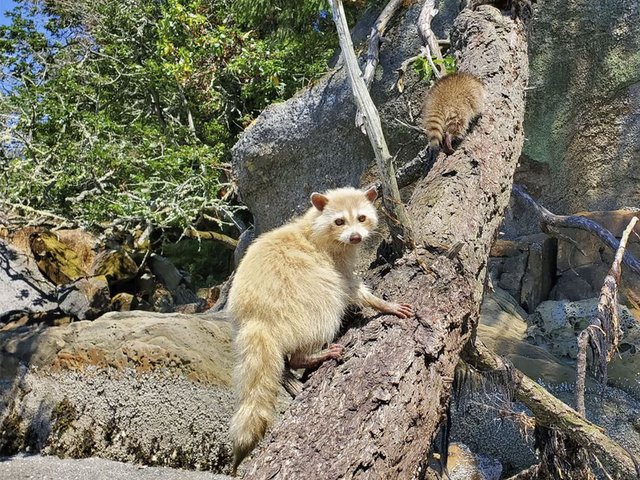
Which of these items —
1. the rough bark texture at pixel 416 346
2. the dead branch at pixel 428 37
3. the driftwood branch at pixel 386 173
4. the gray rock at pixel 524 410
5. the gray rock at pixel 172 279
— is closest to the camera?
the rough bark texture at pixel 416 346

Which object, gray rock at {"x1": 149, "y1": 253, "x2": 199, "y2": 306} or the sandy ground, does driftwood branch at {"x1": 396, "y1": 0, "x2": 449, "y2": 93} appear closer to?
the sandy ground

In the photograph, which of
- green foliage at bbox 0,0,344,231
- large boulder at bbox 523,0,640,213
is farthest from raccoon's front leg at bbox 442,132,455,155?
green foliage at bbox 0,0,344,231

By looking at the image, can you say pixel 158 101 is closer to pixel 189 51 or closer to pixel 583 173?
pixel 189 51

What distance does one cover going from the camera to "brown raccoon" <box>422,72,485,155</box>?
3.79m

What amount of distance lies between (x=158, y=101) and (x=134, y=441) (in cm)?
720

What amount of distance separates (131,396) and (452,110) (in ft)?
13.8

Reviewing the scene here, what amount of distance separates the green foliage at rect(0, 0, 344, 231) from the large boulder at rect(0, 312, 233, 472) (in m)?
3.28

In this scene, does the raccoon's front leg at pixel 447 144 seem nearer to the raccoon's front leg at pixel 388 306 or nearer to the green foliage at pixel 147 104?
the raccoon's front leg at pixel 388 306

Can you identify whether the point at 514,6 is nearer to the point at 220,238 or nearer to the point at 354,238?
the point at 354,238

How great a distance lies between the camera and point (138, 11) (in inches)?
462

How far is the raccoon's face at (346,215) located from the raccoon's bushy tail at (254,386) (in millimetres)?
710

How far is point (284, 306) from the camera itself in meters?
3.03

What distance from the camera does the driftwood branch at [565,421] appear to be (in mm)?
3629

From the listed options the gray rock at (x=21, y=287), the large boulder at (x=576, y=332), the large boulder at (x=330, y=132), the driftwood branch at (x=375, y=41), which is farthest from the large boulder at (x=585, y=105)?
the gray rock at (x=21, y=287)
